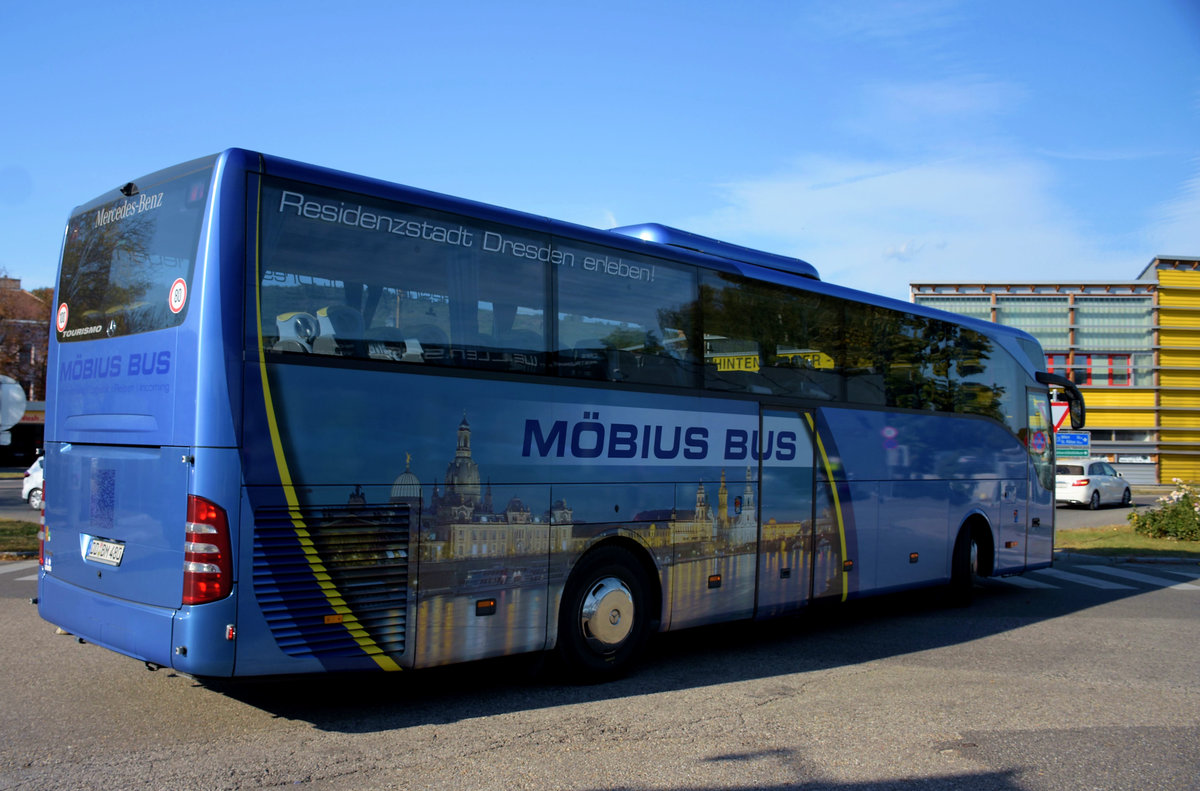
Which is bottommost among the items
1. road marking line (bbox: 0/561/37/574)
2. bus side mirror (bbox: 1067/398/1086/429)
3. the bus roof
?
road marking line (bbox: 0/561/37/574)

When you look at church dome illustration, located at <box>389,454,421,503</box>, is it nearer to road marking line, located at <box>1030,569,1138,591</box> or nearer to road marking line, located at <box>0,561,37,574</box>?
road marking line, located at <box>0,561,37,574</box>

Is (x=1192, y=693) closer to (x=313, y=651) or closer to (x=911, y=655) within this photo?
(x=911, y=655)

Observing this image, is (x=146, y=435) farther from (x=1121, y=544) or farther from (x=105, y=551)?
(x=1121, y=544)

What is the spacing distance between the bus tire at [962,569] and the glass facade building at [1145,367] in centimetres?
3010

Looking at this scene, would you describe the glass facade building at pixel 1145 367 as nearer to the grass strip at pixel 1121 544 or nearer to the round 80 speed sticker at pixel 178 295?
the grass strip at pixel 1121 544

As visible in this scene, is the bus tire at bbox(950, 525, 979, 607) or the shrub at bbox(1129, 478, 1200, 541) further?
the shrub at bbox(1129, 478, 1200, 541)

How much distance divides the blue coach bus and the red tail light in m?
0.02

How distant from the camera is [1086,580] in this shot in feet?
48.5

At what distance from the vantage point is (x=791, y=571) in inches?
362

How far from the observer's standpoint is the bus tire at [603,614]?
717 centimetres

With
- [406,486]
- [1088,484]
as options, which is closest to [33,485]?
[406,486]

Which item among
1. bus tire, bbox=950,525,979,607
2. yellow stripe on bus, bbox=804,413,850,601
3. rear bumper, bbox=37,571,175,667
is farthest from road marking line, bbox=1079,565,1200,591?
rear bumper, bbox=37,571,175,667

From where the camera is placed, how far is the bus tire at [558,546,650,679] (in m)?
7.17

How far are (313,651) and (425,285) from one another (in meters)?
2.41
